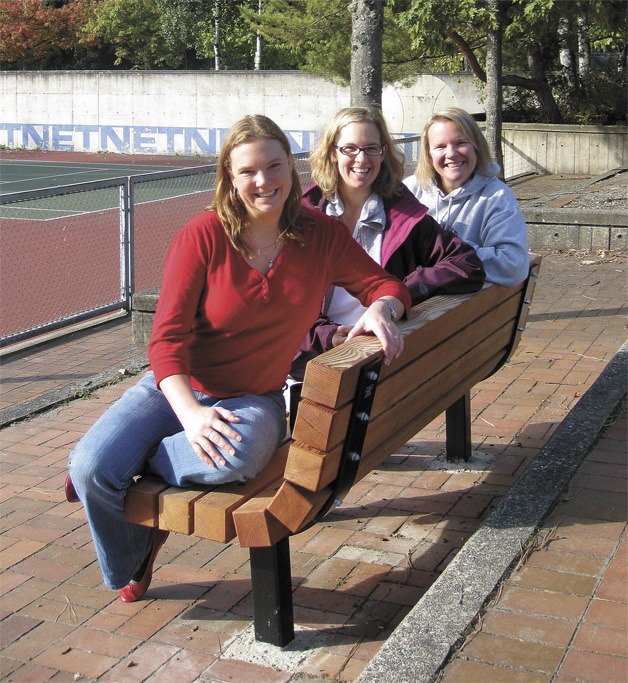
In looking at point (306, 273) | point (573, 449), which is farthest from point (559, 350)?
point (306, 273)

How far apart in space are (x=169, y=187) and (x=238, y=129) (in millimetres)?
7161

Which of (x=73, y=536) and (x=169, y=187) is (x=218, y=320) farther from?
(x=169, y=187)

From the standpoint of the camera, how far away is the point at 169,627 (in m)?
3.37

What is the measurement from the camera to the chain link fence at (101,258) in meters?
8.76

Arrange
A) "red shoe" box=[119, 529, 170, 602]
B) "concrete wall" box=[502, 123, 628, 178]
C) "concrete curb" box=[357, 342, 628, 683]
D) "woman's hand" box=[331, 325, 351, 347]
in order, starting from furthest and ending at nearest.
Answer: "concrete wall" box=[502, 123, 628, 178], "woman's hand" box=[331, 325, 351, 347], "red shoe" box=[119, 529, 170, 602], "concrete curb" box=[357, 342, 628, 683]

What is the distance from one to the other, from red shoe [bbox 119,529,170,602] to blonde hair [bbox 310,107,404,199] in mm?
1624

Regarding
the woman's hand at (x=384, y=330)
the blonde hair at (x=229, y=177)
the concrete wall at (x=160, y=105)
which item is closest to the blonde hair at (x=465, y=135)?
the blonde hair at (x=229, y=177)

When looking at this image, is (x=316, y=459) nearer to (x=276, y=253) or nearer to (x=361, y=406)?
(x=361, y=406)

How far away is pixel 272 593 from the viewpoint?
3123mm

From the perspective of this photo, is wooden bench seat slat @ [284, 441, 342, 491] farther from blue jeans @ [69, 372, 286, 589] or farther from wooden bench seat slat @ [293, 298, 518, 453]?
blue jeans @ [69, 372, 286, 589]

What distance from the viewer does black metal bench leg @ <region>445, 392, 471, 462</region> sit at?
4.59 meters

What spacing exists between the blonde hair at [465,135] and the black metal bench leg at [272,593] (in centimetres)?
203

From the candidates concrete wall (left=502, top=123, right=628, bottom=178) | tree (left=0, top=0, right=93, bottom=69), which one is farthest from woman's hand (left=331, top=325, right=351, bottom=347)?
tree (left=0, top=0, right=93, bottom=69)

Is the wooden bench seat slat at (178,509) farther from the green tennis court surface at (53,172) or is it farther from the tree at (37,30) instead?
the tree at (37,30)
